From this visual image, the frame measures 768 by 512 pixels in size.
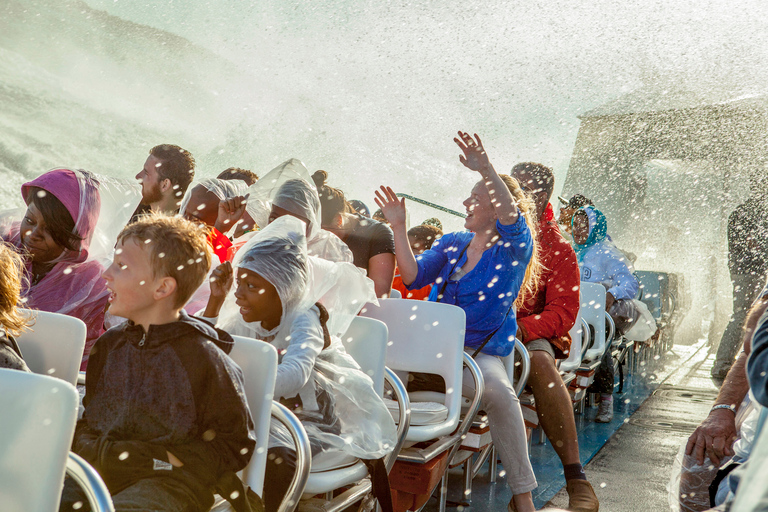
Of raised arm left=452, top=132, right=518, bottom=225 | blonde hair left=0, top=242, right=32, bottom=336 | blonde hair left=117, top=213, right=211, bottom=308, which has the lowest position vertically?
blonde hair left=0, top=242, right=32, bottom=336

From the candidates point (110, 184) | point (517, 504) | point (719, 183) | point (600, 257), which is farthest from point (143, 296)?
point (719, 183)

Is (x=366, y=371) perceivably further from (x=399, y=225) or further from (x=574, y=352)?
(x=574, y=352)

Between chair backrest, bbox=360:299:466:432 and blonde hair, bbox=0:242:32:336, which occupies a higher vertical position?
blonde hair, bbox=0:242:32:336

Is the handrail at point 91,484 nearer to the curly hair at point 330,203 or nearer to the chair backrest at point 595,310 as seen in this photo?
the curly hair at point 330,203

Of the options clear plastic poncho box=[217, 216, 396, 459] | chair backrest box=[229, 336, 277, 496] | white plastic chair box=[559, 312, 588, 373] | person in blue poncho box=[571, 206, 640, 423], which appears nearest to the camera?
chair backrest box=[229, 336, 277, 496]

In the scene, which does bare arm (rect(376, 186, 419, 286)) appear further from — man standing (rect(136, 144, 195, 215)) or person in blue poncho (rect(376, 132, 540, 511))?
man standing (rect(136, 144, 195, 215))

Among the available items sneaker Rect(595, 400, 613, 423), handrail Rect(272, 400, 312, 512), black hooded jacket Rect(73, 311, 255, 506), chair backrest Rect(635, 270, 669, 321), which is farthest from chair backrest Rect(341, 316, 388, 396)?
chair backrest Rect(635, 270, 669, 321)

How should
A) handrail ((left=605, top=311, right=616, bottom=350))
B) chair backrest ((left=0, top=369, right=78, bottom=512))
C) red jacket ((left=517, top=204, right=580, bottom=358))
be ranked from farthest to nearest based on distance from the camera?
handrail ((left=605, top=311, right=616, bottom=350)) < red jacket ((left=517, top=204, right=580, bottom=358)) < chair backrest ((left=0, top=369, right=78, bottom=512))

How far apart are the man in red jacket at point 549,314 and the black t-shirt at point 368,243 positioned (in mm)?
550

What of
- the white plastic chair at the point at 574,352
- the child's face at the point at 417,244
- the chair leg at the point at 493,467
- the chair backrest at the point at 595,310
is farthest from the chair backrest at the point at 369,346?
the chair backrest at the point at 595,310

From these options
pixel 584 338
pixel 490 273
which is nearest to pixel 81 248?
pixel 490 273

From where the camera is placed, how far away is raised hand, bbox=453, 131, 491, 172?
1.90 metres

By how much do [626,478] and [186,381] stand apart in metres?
2.03

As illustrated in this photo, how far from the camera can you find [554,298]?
238 cm
